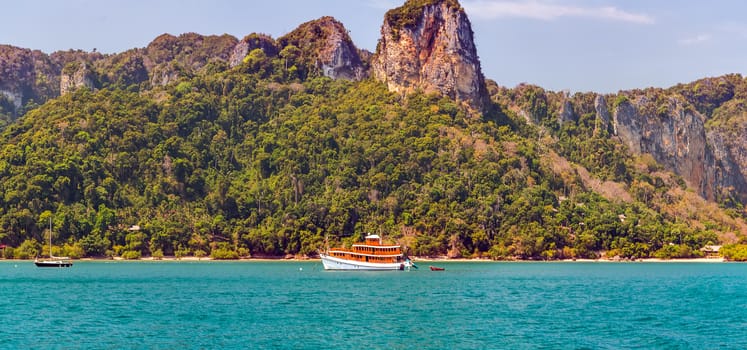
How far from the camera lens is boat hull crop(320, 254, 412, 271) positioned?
129 metres

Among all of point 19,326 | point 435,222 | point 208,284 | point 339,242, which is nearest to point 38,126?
point 339,242

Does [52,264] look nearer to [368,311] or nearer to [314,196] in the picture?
[314,196]

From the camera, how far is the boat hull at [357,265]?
5089 inches

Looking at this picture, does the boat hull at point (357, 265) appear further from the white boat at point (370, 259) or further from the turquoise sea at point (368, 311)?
the turquoise sea at point (368, 311)

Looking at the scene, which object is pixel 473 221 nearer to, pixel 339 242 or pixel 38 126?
pixel 339 242

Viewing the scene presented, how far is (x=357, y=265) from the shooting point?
13000cm

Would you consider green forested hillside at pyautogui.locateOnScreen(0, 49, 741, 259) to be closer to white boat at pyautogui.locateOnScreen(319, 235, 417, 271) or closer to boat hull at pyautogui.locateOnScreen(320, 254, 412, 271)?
white boat at pyautogui.locateOnScreen(319, 235, 417, 271)

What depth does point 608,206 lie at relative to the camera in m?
181

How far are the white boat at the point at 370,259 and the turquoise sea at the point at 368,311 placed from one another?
9.61m

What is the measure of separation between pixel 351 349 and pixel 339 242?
107 m

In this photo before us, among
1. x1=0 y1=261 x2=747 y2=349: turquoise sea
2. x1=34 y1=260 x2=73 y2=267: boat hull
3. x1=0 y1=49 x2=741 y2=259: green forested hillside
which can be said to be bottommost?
x1=0 y1=261 x2=747 y2=349: turquoise sea

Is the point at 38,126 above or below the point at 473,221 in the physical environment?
above

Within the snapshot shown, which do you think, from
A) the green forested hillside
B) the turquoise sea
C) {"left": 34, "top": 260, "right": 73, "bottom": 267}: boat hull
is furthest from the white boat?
{"left": 34, "top": 260, "right": 73, "bottom": 267}: boat hull

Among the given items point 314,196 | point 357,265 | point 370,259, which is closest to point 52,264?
point 357,265
